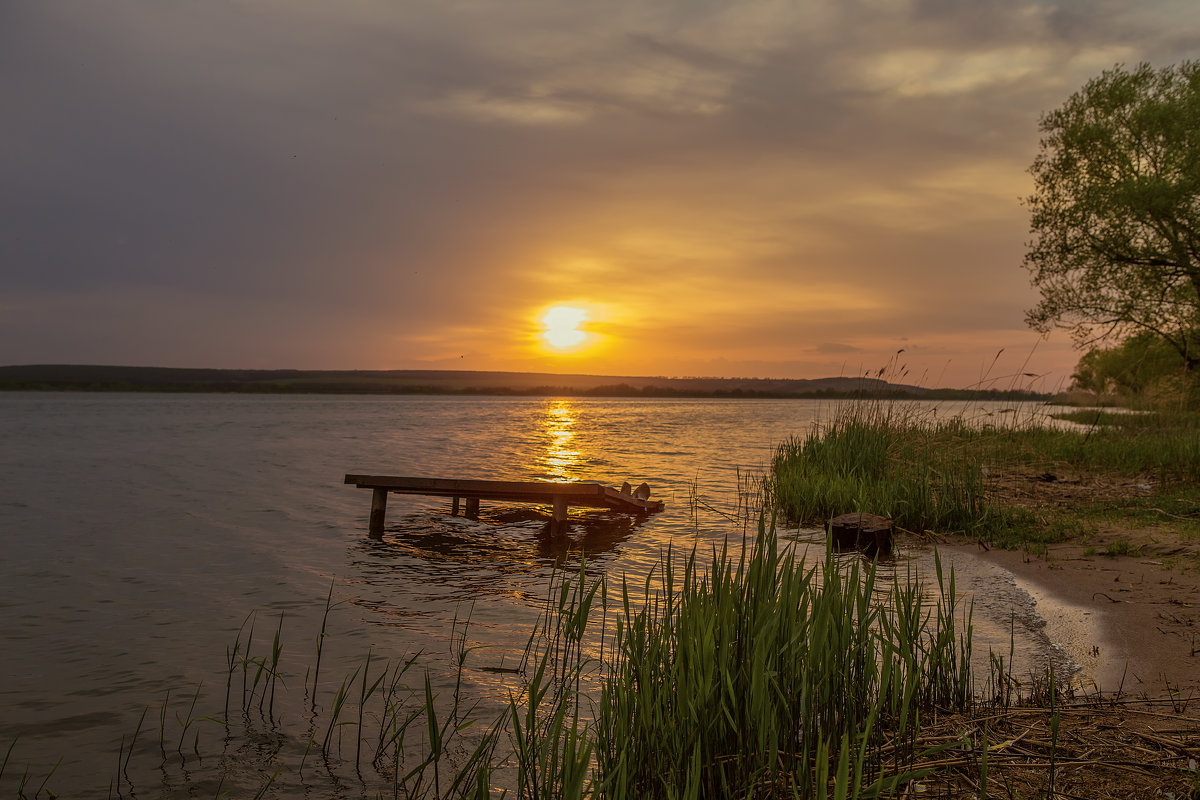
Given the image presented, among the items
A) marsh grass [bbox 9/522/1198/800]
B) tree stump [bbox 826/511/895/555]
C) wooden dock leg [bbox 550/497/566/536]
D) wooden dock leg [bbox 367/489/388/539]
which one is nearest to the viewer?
marsh grass [bbox 9/522/1198/800]

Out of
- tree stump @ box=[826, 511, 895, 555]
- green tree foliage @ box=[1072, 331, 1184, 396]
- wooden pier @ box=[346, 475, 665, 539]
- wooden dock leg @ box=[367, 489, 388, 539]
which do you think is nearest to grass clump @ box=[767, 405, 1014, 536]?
tree stump @ box=[826, 511, 895, 555]

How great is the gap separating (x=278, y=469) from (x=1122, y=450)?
2322 centimetres

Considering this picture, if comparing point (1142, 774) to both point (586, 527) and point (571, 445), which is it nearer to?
point (586, 527)

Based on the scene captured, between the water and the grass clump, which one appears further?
the grass clump

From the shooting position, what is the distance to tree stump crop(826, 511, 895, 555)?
9.35 meters

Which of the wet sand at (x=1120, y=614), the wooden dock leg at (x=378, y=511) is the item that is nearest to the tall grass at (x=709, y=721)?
the wet sand at (x=1120, y=614)

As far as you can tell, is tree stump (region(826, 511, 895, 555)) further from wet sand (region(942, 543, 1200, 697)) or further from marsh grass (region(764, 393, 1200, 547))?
wet sand (region(942, 543, 1200, 697))

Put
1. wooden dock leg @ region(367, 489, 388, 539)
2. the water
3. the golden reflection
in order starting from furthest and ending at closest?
the golden reflection
wooden dock leg @ region(367, 489, 388, 539)
the water

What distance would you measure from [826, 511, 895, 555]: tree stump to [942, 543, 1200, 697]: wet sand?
1273mm

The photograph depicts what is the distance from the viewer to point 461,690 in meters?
5.57

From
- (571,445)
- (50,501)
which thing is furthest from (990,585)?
(571,445)

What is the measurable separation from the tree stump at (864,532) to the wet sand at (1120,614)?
127 centimetres

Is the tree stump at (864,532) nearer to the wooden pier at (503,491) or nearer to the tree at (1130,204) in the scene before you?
the wooden pier at (503,491)

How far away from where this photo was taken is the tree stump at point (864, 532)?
9351 millimetres
